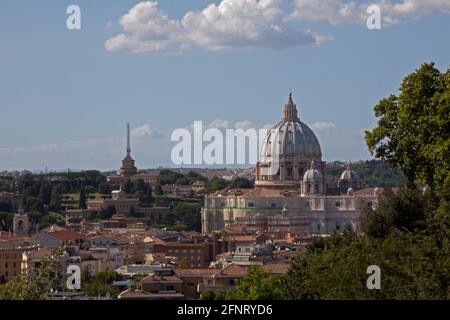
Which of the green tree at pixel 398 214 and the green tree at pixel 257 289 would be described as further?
the green tree at pixel 398 214

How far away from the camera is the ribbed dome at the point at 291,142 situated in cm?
11925

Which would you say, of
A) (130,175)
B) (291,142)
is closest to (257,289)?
(291,142)

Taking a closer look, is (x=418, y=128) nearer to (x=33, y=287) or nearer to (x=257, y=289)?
(x=257, y=289)

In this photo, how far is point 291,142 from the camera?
119 metres

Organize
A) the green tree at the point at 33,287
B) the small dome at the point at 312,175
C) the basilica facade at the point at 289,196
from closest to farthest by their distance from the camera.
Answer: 1. the green tree at the point at 33,287
2. the basilica facade at the point at 289,196
3. the small dome at the point at 312,175

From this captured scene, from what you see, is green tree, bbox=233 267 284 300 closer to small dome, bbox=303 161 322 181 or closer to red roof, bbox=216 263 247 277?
red roof, bbox=216 263 247 277

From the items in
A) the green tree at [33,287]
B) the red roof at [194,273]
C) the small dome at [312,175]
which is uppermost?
the small dome at [312,175]

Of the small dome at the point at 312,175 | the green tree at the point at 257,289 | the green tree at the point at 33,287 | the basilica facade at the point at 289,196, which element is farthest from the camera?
the small dome at the point at 312,175

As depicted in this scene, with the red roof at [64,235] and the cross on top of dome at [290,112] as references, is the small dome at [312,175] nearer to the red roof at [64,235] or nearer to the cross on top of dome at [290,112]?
the cross on top of dome at [290,112]

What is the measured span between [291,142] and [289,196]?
923cm

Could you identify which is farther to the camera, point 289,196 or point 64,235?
point 289,196

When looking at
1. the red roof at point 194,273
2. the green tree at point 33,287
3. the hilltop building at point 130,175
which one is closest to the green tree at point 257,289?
the green tree at point 33,287

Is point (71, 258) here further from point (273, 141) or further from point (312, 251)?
point (273, 141)

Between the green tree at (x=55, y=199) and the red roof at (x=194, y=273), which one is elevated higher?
the green tree at (x=55, y=199)
